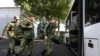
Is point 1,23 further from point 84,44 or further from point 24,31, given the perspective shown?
point 84,44

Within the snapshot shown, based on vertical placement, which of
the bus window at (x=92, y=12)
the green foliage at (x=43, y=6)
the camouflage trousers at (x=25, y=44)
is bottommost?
the camouflage trousers at (x=25, y=44)

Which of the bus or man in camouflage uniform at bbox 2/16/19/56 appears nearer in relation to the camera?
the bus

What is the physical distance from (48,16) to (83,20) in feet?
88.3

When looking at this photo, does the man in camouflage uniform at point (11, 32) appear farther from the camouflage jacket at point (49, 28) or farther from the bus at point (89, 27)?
the bus at point (89, 27)

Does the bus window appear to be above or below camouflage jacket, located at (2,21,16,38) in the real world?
above

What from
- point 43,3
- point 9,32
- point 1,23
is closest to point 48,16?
point 43,3

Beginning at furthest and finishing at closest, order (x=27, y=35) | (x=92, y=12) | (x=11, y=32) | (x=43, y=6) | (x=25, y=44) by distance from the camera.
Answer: (x=43, y=6) < (x=11, y=32) < (x=25, y=44) < (x=27, y=35) < (x=92, y=12)

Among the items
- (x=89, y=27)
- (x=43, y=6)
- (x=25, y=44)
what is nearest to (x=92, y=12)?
(x=89, y=27)

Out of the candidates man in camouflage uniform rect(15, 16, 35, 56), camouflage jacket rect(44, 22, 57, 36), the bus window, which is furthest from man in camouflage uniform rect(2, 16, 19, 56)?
the bus window

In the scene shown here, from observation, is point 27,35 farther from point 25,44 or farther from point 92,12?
point 92,12

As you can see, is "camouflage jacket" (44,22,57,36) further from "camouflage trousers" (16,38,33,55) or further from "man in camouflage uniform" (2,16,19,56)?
"man in camouflage uniform" (2,16,19,56)

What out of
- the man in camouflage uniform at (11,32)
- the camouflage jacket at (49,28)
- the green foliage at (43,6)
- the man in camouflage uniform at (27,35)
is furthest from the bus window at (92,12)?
the green foliage at (43,6)

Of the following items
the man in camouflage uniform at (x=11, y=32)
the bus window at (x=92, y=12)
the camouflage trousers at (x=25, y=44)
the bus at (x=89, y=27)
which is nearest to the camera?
the bus at (x=89, y=27)

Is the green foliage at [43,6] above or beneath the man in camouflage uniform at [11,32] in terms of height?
above
